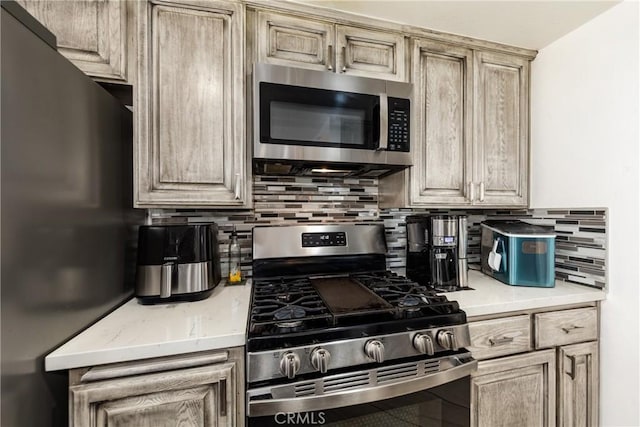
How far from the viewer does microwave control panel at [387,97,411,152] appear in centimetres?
132

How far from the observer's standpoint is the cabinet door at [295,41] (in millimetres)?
1263

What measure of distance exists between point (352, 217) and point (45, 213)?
1.31 m

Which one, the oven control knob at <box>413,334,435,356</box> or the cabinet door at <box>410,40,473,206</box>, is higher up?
the cabinet door at <box>410,40,473,206</box>

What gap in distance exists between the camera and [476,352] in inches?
45.4

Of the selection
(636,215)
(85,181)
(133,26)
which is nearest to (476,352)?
(636,215)

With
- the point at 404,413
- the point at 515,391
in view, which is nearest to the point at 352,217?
the point at 404,413

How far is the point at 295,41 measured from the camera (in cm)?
130

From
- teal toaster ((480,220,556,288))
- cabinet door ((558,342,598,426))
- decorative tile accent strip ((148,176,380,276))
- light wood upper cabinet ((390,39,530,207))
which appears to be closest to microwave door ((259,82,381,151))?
light wood upper cabinet ((390,39,530,207))

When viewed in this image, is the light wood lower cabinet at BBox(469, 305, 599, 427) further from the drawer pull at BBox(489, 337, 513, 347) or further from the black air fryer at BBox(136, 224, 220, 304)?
the black air fryer at BBox(136, 224, 220, 304)

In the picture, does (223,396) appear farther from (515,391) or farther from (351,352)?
(515,391)

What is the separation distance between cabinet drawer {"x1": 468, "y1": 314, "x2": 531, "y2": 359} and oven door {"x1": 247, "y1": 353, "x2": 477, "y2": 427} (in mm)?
155

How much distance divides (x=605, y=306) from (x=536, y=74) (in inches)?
50.7

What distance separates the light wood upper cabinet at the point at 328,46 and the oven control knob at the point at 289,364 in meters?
1.18

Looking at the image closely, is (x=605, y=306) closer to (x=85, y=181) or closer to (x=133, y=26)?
(x=85, y=181)
